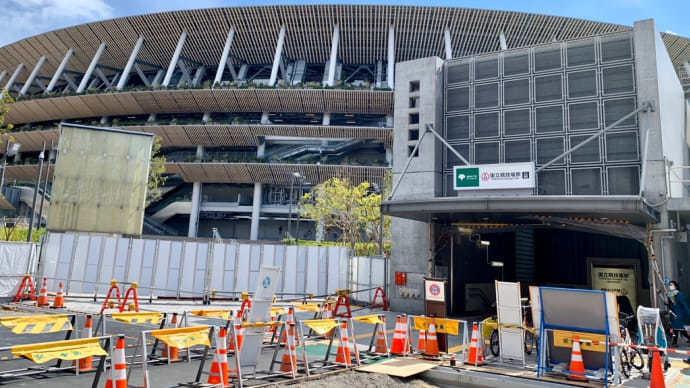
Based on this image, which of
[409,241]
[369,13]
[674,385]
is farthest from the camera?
[369,13]

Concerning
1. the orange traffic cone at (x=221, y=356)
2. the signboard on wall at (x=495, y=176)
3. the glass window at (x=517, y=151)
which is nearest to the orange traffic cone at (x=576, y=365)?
the orange traffic cone at (x=221, y=356)

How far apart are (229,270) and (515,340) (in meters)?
16.6

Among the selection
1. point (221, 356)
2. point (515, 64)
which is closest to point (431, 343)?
point (221, 356)

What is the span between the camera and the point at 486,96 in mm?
21297

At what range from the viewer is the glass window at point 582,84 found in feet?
63.4

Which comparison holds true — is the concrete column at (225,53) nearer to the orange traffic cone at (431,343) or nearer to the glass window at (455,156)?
the glass window at (455,156)

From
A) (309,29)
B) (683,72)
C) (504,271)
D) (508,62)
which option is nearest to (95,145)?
(508,62)

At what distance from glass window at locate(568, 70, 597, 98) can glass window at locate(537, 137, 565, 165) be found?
2.07 m

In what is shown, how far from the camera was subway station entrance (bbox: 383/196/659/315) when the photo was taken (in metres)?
15.2

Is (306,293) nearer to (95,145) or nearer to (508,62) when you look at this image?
(95,145)

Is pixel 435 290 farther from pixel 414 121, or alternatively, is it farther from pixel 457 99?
pixel 457 99

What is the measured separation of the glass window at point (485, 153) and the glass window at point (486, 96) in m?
1.87

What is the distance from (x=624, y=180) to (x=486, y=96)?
6754mm

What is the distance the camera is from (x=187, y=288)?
23.4m
